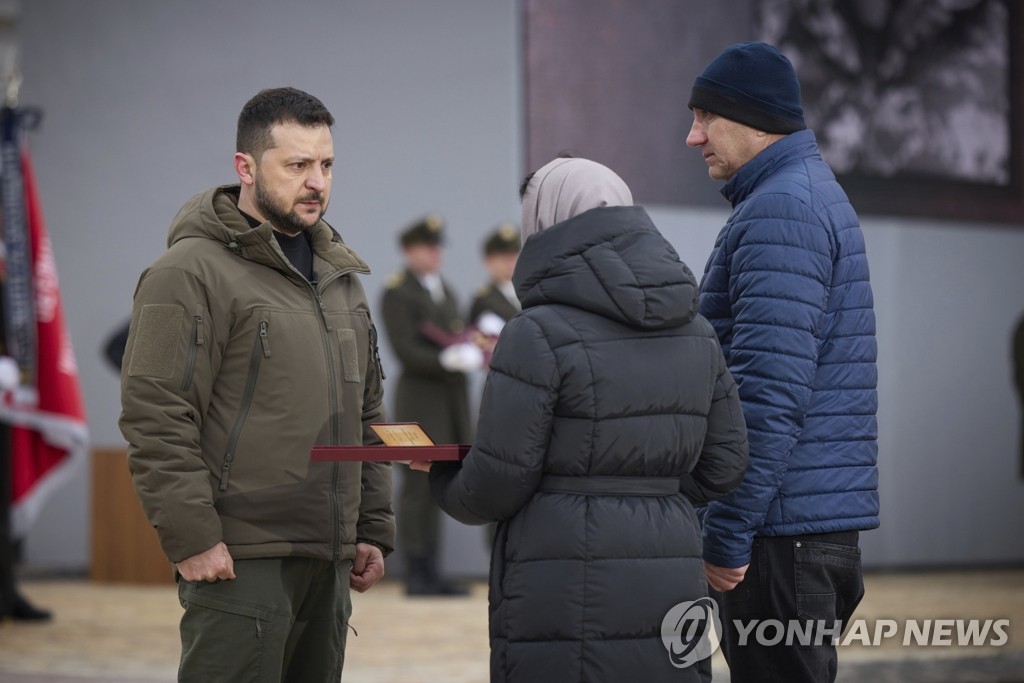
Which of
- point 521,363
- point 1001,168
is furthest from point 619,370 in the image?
point 1001,168

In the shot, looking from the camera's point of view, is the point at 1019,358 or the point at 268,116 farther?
the point at 1019,358

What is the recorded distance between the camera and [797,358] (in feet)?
8.86

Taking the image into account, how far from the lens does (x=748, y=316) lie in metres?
2.74

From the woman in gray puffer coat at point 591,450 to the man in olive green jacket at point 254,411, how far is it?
0.39 meters

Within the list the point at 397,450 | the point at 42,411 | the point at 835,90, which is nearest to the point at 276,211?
the point at 397,450

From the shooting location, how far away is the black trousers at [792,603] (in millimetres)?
2766

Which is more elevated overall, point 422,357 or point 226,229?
point 226,229

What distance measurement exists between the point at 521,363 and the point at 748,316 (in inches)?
22.6

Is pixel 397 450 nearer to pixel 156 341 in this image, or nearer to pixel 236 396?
pixel 236 396

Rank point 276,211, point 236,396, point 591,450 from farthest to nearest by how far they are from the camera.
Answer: point 276,211 → point 236,396 → point 591,450

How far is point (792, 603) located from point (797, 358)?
1.62 ft

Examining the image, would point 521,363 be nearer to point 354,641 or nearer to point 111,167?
point 354,641

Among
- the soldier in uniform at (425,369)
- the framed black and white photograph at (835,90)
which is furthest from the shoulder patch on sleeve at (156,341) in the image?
the framed black and white photograph at (835,90)

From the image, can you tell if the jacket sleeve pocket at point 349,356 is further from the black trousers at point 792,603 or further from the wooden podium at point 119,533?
the wooden podium at point 119,533
